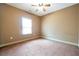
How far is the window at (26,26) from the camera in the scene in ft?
13.9

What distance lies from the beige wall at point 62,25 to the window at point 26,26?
36.4 inches

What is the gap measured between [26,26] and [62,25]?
2106mm

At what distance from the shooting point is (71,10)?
3742 mm

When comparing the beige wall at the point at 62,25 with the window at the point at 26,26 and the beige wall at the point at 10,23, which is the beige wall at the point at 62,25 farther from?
the beige wall at the point at 10,23

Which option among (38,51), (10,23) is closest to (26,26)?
(10,23)

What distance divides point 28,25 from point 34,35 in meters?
0.82

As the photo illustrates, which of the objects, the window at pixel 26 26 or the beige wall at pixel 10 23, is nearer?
the beige wall at pixel 10 23

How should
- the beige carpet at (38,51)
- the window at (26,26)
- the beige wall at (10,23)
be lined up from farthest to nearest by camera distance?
the window at (26,26), the beige wall at (10,23), the beige carpet at (38,51)

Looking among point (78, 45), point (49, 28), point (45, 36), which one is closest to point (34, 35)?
point (45, 36)

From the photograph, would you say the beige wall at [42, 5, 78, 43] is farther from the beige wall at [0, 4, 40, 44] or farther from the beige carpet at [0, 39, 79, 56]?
the beige wall at [0, 4, 40, 44]

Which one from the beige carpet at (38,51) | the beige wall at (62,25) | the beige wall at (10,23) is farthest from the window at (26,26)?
the beige carpet at (38,51)

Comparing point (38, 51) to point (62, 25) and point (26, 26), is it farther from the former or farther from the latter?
point (62, 25)

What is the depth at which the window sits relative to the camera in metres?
4.25

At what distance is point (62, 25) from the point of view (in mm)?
4160
